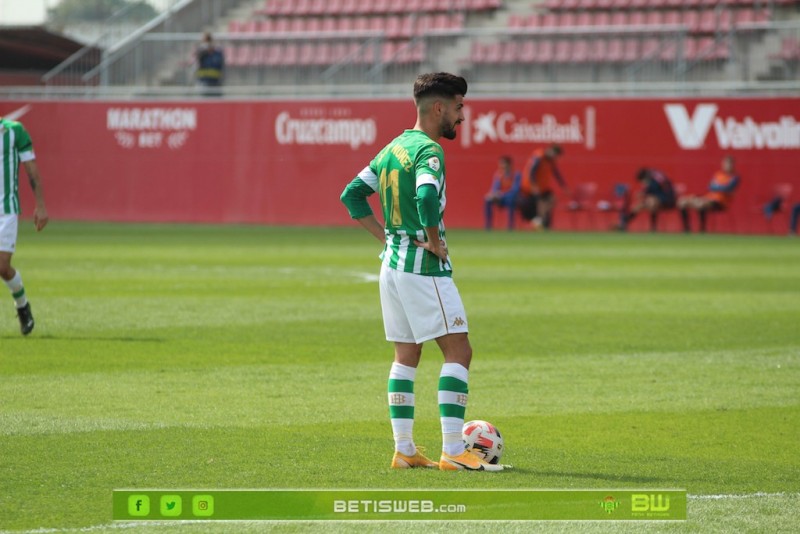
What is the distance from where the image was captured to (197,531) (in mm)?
5539

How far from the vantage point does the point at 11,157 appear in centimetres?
1252

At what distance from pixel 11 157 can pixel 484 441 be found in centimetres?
696

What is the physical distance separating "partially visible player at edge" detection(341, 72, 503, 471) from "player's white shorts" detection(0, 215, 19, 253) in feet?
20.3

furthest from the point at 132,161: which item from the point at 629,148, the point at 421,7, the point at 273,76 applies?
the point at 629,148

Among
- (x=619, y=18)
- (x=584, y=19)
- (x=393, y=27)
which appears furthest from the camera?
(x=393, y=27)

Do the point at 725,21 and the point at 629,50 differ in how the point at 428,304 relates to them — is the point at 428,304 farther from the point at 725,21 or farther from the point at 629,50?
the point at 725,21

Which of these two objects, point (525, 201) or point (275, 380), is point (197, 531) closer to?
point (275, 380)

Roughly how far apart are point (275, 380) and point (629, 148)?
22.4 metres

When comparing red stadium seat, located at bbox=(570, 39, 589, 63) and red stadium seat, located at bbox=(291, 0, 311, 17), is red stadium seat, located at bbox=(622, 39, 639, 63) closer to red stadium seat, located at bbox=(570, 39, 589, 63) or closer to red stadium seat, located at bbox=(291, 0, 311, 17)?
red stadium seat, located at bbox=(570, 39, 589, 63)

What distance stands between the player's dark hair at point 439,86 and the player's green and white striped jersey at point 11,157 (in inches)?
252

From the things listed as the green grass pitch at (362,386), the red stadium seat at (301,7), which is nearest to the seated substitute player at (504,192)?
the red stadium seat at (301,7)

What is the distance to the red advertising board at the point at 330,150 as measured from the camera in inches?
1195

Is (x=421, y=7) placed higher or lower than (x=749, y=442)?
higher

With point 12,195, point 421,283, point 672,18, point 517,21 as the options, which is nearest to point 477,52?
point 517,21
